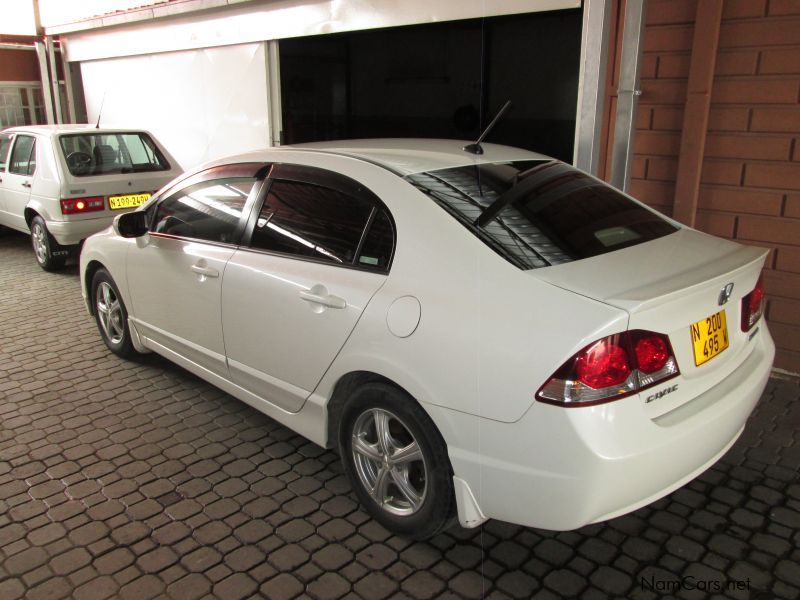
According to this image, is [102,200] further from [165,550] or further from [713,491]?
[713,491]

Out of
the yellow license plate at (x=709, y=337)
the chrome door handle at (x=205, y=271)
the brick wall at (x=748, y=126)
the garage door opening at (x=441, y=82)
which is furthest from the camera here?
the garage door opening at (x=441, y=82)

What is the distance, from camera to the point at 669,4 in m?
4.76

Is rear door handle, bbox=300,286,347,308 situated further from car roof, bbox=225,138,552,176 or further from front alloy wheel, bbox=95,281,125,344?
front alloy wheel, bbox=95,281,125,344

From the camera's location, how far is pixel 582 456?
2184mm

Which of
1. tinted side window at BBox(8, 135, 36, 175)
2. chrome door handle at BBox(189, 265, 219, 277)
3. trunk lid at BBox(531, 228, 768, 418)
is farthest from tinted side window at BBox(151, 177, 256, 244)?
tinted side window at BBox(8, 135, 36, 175)

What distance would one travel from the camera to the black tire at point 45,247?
771 centimetres

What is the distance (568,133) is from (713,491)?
5289 millimetres

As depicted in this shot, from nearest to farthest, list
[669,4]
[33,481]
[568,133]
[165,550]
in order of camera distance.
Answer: [165,550] → [33,481] → [669,4] → [568,133]

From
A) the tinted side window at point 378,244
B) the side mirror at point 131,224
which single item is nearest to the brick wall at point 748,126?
the tinted side window at point 378,244

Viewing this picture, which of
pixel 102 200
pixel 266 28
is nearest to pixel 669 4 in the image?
pixel 266 28

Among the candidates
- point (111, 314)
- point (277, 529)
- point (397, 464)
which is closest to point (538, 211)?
point (397, 464)

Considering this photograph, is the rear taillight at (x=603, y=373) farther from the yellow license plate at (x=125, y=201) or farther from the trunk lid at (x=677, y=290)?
the yellow license plate at (x=125, y=201)

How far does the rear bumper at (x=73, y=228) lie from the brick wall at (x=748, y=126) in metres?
5.82

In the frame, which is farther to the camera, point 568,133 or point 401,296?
point 568,133
